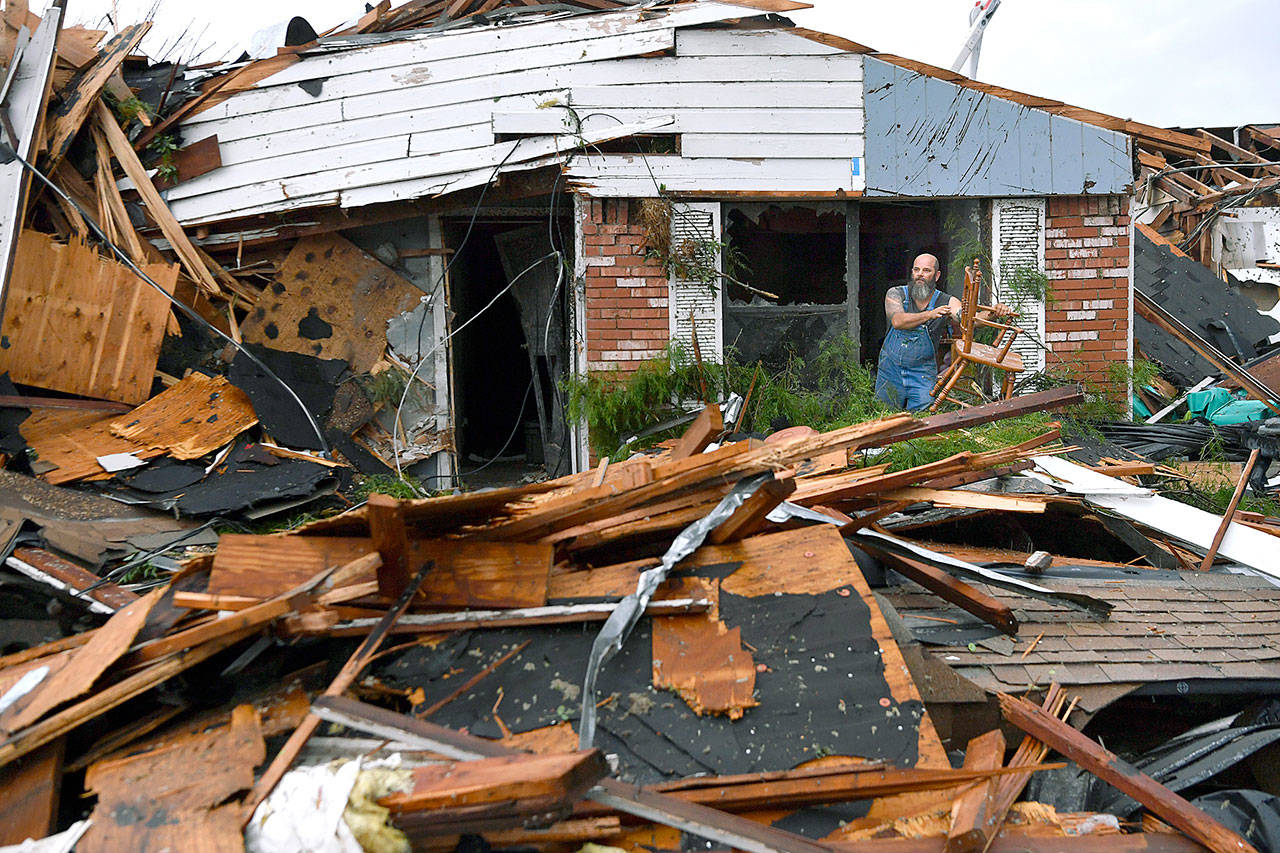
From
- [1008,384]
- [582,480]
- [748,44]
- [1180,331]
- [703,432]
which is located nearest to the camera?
[703,432]

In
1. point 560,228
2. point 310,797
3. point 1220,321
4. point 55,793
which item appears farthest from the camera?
point 1220,321

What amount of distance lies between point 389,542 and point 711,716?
111 centimetres

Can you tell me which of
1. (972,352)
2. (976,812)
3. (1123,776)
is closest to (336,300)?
(972,352)

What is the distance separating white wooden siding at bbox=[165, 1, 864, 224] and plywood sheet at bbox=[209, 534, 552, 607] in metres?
4.52

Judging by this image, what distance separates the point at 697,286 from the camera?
21.8 feet

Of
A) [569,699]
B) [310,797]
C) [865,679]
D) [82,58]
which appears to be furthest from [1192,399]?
[82,58]

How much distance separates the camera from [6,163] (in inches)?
235

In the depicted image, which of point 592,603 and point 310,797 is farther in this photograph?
point 592,603

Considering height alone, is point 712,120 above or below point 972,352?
above

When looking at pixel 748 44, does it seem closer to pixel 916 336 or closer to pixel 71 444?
pixel 916 336

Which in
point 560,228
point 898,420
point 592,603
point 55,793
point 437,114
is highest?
point 437,114

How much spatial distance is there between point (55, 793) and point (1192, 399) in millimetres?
9324

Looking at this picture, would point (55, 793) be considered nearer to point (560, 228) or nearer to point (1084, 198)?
point (560, 228)

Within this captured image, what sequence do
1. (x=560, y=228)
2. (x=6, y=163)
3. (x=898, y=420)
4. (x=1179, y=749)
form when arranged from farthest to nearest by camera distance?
(x=560, y=228)
(x=6, y=163)
(x=898, y=420)
(x=1179, y=749)
